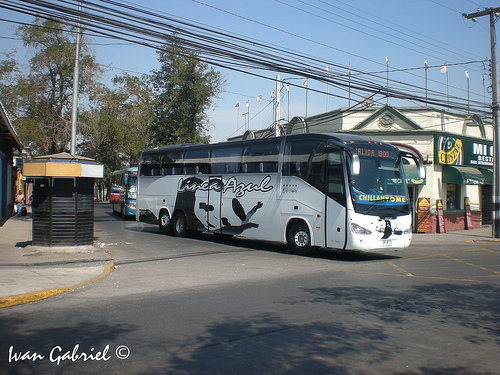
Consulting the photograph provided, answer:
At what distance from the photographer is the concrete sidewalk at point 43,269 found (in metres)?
8.03

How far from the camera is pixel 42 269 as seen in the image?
1028 cm

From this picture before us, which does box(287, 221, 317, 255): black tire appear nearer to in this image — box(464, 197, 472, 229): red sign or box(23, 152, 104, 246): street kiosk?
box(23, 152, 104, 246): street kiosk

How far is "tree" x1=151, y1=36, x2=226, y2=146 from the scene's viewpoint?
3281cm

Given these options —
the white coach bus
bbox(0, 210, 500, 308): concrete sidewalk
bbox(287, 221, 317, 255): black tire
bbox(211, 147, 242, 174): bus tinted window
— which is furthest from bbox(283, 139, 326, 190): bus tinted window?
bbox(0, 210, 500, 308): concrete sidewalk

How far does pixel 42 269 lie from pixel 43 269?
0.07 ft

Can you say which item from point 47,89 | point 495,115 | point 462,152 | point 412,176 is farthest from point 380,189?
point 47,89

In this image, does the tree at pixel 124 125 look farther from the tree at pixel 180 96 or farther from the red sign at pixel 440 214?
the red sign at pixel 440 214

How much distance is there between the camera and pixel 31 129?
2992cm

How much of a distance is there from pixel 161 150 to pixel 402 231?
11.3 metres

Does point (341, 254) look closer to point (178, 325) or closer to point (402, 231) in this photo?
point (402, 231)

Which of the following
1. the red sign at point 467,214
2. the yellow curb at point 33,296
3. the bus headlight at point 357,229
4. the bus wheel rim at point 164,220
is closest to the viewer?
the yellow curb at point 33,296

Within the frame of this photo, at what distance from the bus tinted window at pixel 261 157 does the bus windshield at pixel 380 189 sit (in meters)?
3.22

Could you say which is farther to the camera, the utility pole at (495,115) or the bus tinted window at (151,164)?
the utility pole at (495,115)

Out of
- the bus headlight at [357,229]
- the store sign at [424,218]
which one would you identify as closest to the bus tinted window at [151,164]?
the bus headlight at [357,229]
